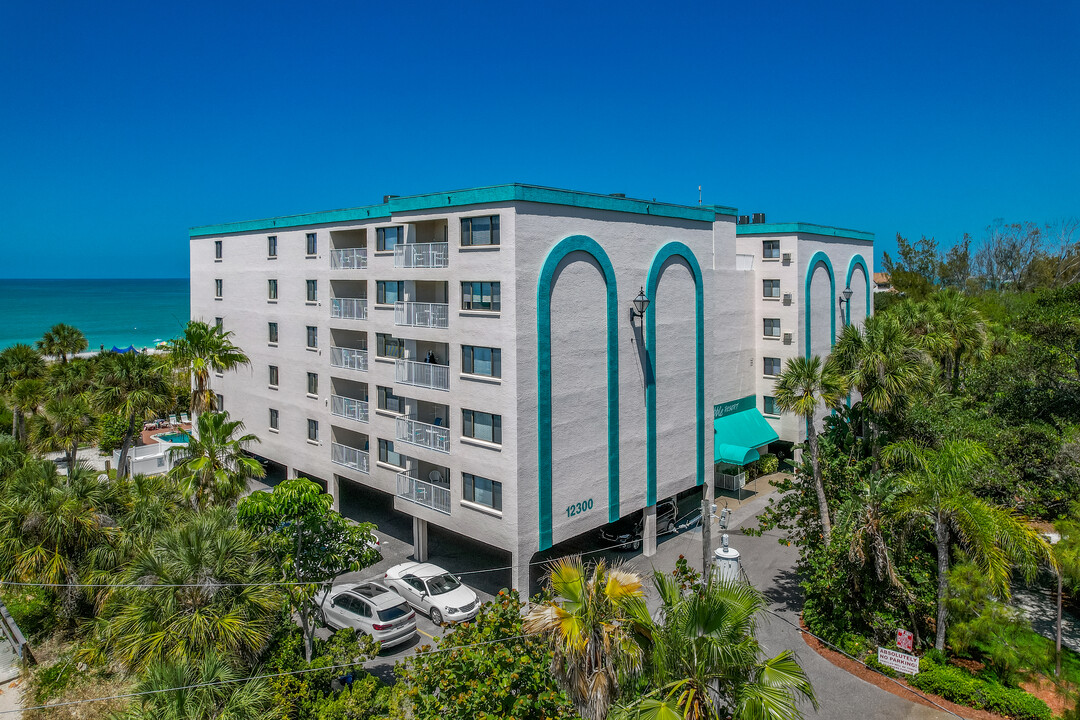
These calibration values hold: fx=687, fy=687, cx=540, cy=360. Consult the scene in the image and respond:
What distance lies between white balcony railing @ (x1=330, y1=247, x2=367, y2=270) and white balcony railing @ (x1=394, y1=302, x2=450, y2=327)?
14.7ft

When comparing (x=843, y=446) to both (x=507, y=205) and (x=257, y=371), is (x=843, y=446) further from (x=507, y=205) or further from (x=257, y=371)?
(x=257, y=371)

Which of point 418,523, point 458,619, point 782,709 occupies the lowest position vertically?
point 458,619

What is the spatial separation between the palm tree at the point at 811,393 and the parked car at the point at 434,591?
11.4 meters

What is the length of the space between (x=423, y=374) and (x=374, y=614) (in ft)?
26.7

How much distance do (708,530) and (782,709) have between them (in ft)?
22.8

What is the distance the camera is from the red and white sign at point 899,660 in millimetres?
17578

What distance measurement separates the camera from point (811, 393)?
872 inches

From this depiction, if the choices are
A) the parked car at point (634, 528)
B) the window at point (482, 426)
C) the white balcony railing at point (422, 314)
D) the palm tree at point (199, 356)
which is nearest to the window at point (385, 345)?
the white balcony railing at point (422, 314)

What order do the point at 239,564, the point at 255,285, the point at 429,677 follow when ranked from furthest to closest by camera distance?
the point at 255,285 < the point at 239,564 < the point at 429,677

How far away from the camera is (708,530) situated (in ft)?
53.4

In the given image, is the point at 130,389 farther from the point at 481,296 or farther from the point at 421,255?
the point at 481,296

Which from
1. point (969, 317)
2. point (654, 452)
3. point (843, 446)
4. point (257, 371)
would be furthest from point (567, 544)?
point (969, 317)

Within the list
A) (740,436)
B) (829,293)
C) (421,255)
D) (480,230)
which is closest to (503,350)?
(480,230)

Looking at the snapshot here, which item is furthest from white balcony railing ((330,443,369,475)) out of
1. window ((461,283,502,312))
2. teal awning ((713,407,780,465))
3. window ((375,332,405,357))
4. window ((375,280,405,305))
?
teal awning ((713,407,780,465))
